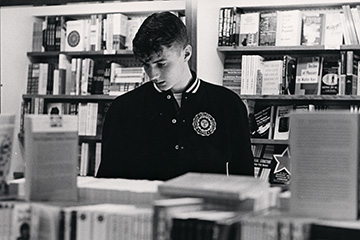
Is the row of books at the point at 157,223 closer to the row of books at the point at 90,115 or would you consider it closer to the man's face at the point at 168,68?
the man's face at the point at 168,68

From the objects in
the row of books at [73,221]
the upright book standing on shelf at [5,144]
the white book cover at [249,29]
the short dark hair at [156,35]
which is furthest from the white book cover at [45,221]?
the white book cover at [249,29]

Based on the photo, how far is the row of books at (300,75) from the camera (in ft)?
12.7

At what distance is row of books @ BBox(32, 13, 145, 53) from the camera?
14.6 feet

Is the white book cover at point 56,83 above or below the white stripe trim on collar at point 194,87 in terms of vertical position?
above

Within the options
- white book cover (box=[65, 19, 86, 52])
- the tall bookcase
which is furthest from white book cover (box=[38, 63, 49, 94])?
the tall bookcase

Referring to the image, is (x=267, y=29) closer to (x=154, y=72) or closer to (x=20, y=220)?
(x=154, y=72)

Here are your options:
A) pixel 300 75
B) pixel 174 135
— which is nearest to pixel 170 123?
pixel 174 135

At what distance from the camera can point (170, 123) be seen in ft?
8.14

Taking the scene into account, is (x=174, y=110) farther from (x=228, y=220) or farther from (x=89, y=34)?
(x=89, y=34)

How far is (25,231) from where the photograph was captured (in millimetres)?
1505

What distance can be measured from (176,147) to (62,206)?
1014 millimetres

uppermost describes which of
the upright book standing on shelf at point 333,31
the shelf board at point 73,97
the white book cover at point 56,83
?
the upright book standing on shelf at point 333,31

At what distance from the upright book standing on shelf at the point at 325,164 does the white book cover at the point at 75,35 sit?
345 cm

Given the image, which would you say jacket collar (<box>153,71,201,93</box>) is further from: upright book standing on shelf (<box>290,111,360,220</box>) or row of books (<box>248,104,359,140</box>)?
row of books (<box>248,104,359,140</box>)
